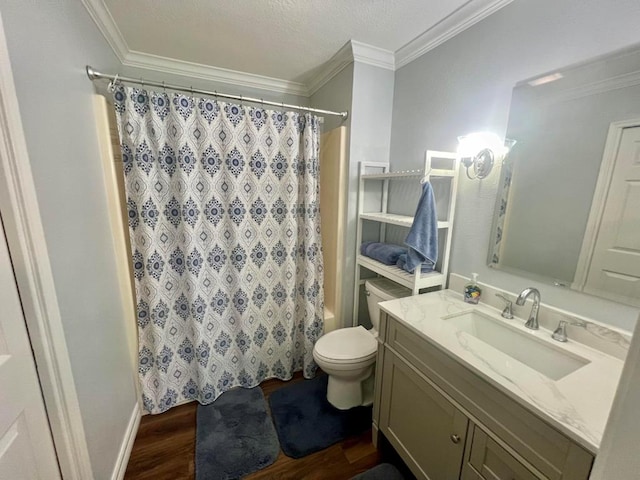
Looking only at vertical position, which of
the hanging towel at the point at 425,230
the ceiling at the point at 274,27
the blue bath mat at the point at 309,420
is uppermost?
the ceiling at the point at 274,27

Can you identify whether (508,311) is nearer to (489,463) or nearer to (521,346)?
(521,346)

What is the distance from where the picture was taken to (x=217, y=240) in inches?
65.6

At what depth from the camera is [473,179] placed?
1431mm

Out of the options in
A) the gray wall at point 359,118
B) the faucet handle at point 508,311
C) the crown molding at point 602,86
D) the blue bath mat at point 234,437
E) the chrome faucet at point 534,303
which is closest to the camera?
the crown molding at point 602,86

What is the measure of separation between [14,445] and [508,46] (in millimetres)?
2309

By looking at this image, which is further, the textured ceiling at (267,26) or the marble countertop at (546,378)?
the textured ceiling at (267,26)

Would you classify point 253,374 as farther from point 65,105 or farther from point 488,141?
point 488,141

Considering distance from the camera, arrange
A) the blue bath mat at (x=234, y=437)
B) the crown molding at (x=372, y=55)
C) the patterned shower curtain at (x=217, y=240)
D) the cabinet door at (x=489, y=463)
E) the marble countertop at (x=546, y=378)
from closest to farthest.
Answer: the marble countertop at (x=546, y=378) → the cabinet door at (x=489, y=463) → the blue bath mat at (x=234, y=437) → the patterned shower curtain at (x=217, y=240) → the crown molding at (x=372, y=55)

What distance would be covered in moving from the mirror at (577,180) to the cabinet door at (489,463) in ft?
2.25

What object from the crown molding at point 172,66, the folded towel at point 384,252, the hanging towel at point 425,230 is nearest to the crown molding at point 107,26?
the crown molding at point 172,66

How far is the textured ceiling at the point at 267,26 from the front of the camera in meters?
1.34

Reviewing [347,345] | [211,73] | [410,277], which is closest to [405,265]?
[410,277]

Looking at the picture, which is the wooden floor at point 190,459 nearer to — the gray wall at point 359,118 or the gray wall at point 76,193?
the gray wall at point 76,193

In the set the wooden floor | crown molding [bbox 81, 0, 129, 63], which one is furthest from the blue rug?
crown molding [bbox 81, 0, 129, 63]
